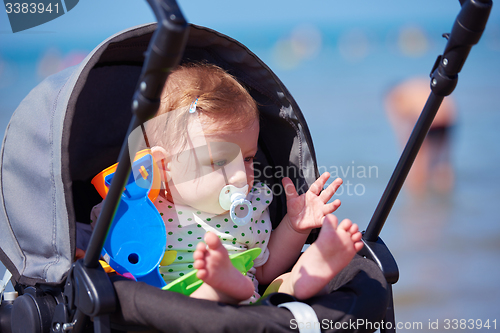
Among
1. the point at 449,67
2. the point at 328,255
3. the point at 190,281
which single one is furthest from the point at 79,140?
the point at 449,67

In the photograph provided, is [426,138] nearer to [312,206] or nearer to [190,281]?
[312,206]

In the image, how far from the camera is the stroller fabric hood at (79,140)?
1014 mm

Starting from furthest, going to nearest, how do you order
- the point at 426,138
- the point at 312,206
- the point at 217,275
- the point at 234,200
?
the point at 426,138 < the point at 312,206 < the point at 234,200 < the point at 217,275

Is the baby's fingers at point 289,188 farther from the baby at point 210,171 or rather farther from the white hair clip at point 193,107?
the white hair clip at point 193,107

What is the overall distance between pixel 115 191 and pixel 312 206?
2.04ft

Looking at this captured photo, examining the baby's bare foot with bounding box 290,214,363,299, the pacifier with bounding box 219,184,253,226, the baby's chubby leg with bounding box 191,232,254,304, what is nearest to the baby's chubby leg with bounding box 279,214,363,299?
the baby's bare foot with bounding box 290,214,363,299

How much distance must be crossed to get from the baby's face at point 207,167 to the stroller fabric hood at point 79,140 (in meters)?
0.19

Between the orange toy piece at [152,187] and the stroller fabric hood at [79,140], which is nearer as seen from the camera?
the stroller fabric hood at [79,140]

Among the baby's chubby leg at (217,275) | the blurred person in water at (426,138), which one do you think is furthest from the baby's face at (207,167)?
the blurred person in water at (426,138)

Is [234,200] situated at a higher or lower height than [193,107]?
lower

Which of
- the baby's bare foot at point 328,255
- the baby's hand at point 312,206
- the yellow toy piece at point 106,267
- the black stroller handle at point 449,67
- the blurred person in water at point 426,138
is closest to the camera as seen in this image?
the black stroller handle at point 449,67

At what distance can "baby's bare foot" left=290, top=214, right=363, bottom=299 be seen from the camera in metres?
0.96

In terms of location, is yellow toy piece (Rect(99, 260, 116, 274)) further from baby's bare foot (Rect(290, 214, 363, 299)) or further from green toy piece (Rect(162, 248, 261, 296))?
baby's bare foot (Rect(290, 214, 363, 299))

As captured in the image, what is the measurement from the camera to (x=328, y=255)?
98cm
